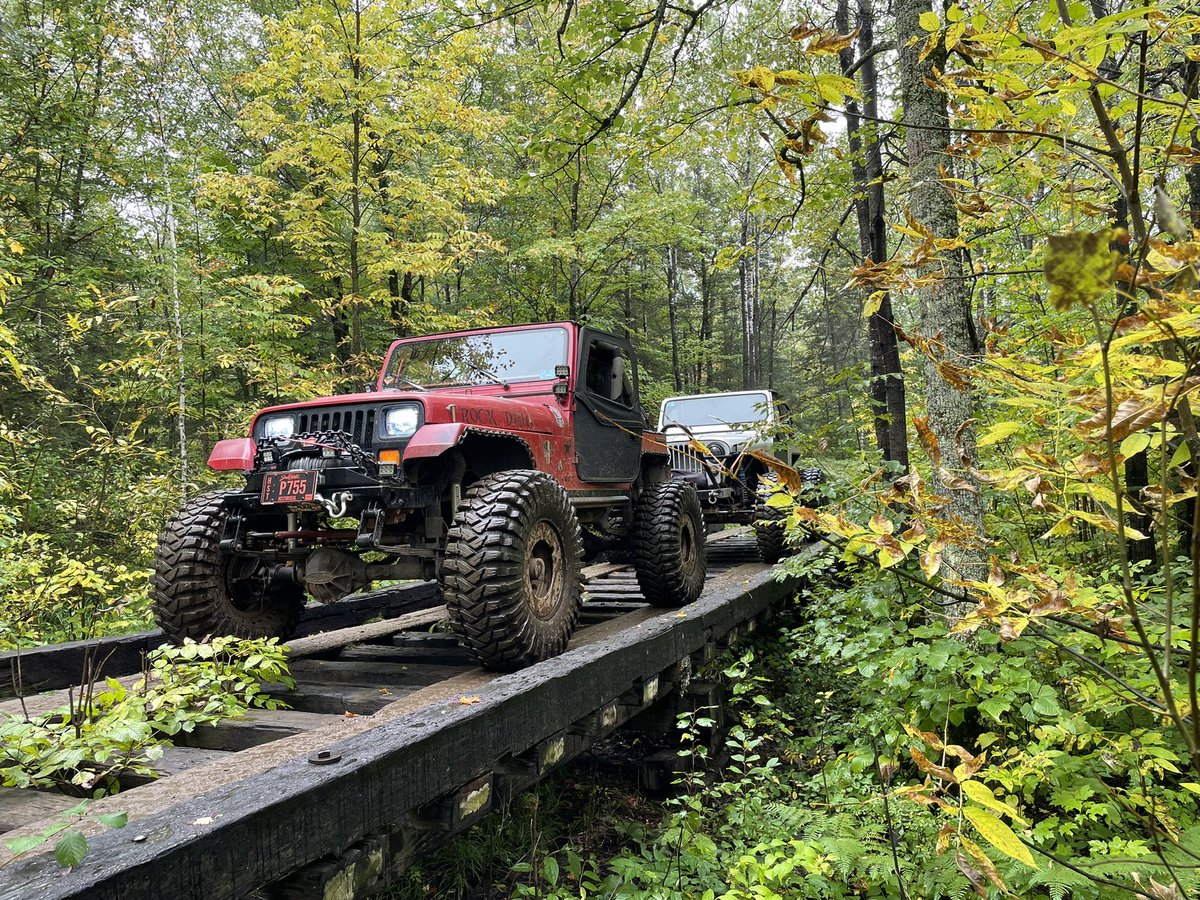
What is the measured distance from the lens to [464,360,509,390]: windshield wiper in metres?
5.04

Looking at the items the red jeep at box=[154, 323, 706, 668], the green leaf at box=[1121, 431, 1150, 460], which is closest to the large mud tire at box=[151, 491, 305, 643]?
the red jeep at box=[154, 323, 706, 668]

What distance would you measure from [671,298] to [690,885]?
22.9 metres

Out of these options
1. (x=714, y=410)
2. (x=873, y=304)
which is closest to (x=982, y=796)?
(x=873, y=304)

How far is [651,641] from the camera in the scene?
4098 millimetres

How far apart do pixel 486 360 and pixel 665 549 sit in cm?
191

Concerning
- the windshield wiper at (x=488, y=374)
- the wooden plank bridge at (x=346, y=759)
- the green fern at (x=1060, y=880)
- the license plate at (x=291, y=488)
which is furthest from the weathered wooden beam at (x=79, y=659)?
the green fern at (x=1060, y=880)

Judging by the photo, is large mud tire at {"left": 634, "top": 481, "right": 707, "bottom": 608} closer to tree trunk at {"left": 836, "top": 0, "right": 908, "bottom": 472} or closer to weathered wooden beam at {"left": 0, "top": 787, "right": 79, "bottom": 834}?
tree trunk at {"left": 836, "top": 0, "right": 908, "bottom": 472}

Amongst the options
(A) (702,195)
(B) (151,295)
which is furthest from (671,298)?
(B) (151,295)

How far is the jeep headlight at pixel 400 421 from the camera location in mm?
3732

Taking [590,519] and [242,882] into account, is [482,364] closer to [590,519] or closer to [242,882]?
[590,519]

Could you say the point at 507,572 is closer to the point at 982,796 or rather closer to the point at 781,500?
the point at 781,500

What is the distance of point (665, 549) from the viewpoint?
5.29m

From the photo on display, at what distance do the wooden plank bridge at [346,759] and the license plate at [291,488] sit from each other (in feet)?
3.11

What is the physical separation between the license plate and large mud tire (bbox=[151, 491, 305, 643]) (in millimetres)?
598
